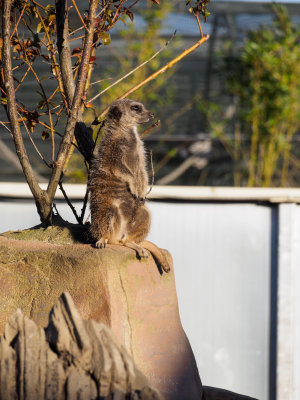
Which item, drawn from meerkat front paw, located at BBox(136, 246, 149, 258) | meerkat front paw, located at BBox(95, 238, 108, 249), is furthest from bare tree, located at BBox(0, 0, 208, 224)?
meerkat front paw, located at BBox(136, 246, 149, 258)

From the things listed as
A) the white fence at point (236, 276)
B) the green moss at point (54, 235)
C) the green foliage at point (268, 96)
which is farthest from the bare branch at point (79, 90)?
the green foliage at point (268, 96)

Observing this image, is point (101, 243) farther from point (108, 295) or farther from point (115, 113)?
point (115, 113)

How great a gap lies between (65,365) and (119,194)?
957mm

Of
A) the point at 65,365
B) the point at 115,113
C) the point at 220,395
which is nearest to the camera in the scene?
the point at 65,365

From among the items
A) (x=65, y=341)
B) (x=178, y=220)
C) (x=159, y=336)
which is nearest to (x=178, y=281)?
(x=178, y=220)

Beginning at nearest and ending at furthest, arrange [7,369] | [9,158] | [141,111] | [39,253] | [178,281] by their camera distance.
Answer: [7,369]
[39,253]
[141,111]
[178,281]
[9,158]

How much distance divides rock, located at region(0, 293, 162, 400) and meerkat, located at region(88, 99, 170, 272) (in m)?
0.62

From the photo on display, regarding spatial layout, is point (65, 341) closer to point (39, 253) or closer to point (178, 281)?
point (39, 253)

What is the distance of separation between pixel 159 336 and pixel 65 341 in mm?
641

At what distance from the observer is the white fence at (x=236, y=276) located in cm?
299

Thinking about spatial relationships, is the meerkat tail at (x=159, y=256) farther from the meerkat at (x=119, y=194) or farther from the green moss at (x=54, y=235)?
the green moss at (x=54, y=235)

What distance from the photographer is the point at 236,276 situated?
3053mm

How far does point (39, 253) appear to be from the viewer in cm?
175

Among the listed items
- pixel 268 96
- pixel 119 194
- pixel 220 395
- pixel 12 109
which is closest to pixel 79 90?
pixel 12 109
